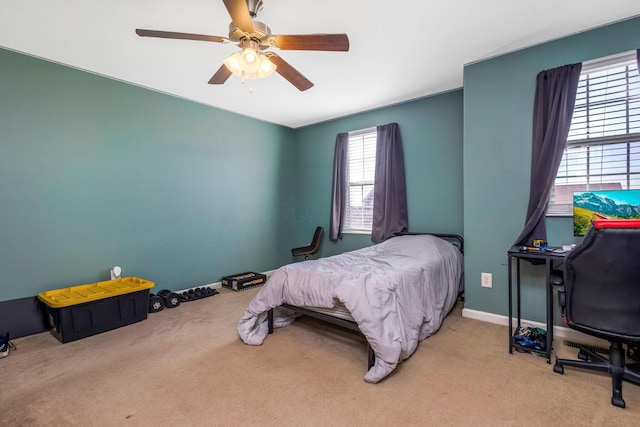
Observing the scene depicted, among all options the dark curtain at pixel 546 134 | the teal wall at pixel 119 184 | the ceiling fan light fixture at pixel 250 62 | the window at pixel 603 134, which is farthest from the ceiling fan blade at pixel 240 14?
the window at pixel 603 134

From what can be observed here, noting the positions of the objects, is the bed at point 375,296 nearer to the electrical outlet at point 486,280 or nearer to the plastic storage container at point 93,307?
the electrical outlet at point 486,280

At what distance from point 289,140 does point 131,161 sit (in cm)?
256

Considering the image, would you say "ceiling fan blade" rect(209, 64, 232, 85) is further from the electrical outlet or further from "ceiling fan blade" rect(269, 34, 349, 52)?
the electrical outlet

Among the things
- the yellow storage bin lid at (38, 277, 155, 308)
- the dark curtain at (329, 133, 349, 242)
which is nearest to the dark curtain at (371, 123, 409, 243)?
the dark curtain at (329, 133, 349, 242)

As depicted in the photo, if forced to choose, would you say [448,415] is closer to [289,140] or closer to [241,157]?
[241,157]

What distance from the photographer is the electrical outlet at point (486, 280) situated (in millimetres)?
2742

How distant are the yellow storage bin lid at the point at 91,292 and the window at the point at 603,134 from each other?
13.2 ft

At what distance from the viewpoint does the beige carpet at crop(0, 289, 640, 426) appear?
4.95ft

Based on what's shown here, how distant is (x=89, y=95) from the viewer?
9.68ft

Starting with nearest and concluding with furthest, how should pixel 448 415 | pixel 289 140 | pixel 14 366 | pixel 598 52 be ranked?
1. pixel 448 415
2. pixel 14 366
3. pixel 598 52
4. pixel 289 140

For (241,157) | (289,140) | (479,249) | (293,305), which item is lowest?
(293,305)

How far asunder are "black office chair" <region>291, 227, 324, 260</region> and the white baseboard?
222cm

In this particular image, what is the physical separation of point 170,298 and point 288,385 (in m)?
2.13

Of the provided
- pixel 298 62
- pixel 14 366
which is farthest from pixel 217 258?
pixel 298 62
